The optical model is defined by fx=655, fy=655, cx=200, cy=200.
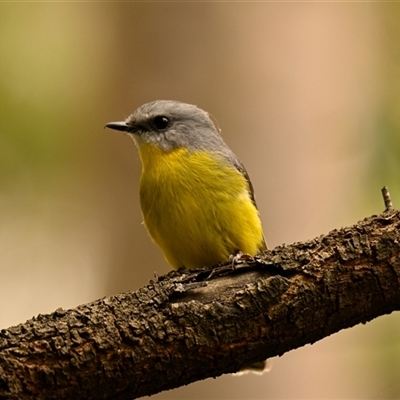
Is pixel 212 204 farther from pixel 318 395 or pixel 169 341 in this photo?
pixel 318 395

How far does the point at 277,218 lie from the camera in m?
5.59

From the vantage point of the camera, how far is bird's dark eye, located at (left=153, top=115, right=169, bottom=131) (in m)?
4.55

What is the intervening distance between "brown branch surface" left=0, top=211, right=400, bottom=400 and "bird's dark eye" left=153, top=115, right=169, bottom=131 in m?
1.81

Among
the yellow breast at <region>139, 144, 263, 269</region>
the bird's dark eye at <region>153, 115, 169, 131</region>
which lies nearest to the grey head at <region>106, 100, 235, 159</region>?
the bird's dark eye at <region>153, 115, 169, 131</region>

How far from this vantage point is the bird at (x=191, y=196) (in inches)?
159

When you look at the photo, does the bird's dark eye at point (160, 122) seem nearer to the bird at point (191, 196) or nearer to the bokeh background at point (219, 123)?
the bird at point (191, 196)

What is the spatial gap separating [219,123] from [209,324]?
3.06 metres

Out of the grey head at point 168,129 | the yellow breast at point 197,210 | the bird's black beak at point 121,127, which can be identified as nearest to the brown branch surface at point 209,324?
the yellow breast at point 197,210

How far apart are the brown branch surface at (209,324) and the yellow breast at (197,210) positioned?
1054 millimetres

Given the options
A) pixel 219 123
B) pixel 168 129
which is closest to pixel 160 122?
pixel 168 129

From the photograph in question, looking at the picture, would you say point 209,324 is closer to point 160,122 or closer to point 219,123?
point 160,122

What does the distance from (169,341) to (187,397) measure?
9.01ft

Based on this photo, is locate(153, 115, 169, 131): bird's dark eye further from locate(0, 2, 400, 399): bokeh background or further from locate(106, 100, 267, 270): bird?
locate(0, 2, 400, 399): bokeh background

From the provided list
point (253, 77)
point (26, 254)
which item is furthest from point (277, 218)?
point (26, 254)
